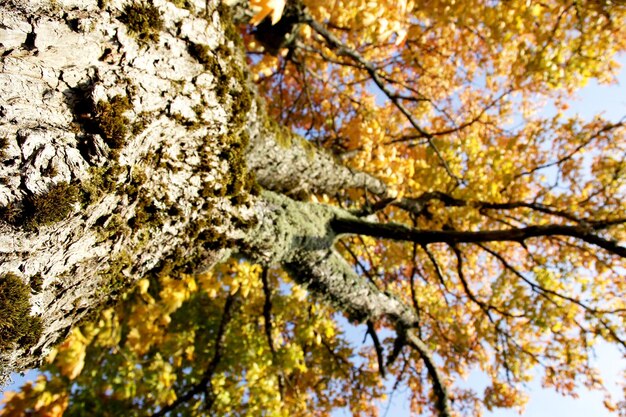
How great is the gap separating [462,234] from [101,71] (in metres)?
2.11

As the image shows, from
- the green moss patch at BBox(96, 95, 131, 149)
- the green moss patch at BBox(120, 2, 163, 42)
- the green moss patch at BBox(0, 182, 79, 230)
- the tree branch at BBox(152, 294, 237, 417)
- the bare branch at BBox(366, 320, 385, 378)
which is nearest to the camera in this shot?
the green moss patch at BBox(0, 182, 79, 230)

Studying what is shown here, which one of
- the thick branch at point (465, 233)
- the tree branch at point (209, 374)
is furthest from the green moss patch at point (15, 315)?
the tree branch at point (209, 374)

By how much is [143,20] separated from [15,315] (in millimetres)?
1044

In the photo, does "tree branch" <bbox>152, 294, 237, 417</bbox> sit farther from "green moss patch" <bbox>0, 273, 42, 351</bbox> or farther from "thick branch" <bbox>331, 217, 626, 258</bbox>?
"green moss patch" <bbox>0, 273, 42, 351</bbox>

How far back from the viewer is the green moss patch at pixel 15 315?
93 cm

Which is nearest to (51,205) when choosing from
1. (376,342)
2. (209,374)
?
(376,342)

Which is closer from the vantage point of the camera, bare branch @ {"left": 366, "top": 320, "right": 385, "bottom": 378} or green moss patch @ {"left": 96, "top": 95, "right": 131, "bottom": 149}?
green moss patch @ {"left": 96, "top": 95, "right": 131, "bottom": 149}

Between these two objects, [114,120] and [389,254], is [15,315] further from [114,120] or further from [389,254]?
[389,254]

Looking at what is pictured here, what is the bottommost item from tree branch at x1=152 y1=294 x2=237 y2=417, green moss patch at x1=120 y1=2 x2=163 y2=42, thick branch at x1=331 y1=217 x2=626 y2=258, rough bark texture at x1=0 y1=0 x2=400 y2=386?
tree branch at x1=152 y1=294 x2=237 y2=417

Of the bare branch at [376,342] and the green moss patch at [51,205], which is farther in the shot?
the bare branch at [376,342]

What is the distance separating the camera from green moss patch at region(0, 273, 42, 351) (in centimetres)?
93

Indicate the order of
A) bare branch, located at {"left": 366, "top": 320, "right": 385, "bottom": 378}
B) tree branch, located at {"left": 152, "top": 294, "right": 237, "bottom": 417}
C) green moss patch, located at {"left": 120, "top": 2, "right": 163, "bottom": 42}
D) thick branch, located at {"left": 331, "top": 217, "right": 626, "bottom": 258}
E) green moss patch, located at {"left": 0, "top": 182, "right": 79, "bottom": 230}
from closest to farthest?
green moss patch, located at {"left": 0, "top": 182, "right": 79, "bottom": 230} → green moss patch, located at {"left": 120, "top": 2, "right": 163, "bottom": 42} → thick branch, located at {"left": 331, "top": 217, "right": 626, "bottom": 258} → bare branch, located at {"left": 366, "top": 320, "right": 385, "bottom": 378} → tree branch, located at {"left": 152, "top": 294, "right": 237, "bottom": 417}

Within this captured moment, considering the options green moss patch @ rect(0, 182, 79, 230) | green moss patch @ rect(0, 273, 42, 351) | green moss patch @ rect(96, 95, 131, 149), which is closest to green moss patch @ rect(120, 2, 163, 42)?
green moss patch @ rect(96, 95, 131, 149)

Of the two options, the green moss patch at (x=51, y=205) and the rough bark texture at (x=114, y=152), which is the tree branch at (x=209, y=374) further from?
the green moss patch at (x=51, y=205)
